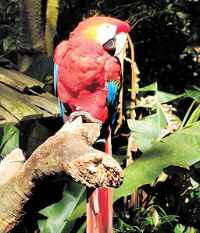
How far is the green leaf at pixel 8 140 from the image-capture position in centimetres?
212

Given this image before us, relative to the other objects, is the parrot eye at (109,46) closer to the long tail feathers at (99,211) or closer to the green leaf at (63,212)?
the long tail feathers at (99,211)

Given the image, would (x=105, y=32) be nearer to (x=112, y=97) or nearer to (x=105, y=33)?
(x=105, y=33)

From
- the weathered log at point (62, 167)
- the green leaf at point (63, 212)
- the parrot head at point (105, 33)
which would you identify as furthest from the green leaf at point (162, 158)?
the weathered log at point (62, 167)

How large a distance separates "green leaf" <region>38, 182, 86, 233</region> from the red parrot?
44 cm

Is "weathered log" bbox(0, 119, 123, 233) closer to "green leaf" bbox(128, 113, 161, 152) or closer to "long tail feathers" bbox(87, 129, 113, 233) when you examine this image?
"long tail feathers" bbox(87, 129, 113, 233)

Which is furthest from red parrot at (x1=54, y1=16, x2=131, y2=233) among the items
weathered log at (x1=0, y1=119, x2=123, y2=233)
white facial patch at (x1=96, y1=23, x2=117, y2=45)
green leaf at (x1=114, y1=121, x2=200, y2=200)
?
weathered log at (x1=0, y1=119, x2=123, y2=233)

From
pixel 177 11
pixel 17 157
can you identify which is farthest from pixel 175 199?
pixel 177 11

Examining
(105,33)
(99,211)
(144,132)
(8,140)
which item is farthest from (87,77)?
(8,140)

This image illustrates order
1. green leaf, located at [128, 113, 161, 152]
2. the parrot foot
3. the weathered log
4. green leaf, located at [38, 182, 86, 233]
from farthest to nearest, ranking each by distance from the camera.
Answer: green leaf, located at [128, 113, 161, 152]
green leaf, located at [38, 182, 86, 233]
the parrot foot
the weathered log

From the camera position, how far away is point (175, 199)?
88.7 inches

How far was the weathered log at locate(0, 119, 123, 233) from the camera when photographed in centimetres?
89

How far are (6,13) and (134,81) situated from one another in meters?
Result: 1.88

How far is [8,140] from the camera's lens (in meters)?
2.17

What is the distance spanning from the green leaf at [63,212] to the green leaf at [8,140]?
28 cm
